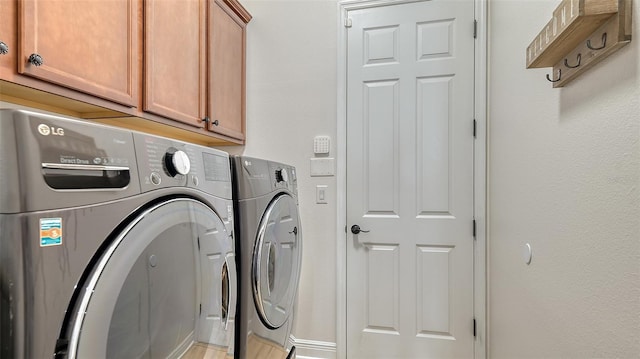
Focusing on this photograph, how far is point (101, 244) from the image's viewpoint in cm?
59

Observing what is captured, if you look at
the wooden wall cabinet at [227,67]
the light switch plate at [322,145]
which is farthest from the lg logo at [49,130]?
the light switch plate at [322,145]

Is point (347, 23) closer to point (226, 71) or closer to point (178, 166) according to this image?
point (226, 71)

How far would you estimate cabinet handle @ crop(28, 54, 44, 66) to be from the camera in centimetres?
95

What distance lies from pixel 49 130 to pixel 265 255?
877 mm

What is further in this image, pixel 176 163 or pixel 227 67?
pixel 227 67

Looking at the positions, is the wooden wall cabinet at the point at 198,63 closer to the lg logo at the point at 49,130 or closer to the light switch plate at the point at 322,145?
the light switch plate at the point at 322,145

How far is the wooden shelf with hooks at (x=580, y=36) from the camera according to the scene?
0.68 meters

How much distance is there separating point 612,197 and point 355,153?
1493mm

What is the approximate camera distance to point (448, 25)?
6.65 ft

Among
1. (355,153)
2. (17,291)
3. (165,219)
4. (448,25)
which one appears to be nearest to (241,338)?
(165,219)

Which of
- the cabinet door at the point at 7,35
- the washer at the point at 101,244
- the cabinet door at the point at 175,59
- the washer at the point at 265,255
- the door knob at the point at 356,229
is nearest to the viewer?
the washer at the point at 101,244

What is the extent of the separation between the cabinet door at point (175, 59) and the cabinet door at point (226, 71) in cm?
8

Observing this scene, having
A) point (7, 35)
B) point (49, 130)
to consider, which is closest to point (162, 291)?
point (49, 130)

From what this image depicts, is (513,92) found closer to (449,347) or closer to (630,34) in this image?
(630,34)
